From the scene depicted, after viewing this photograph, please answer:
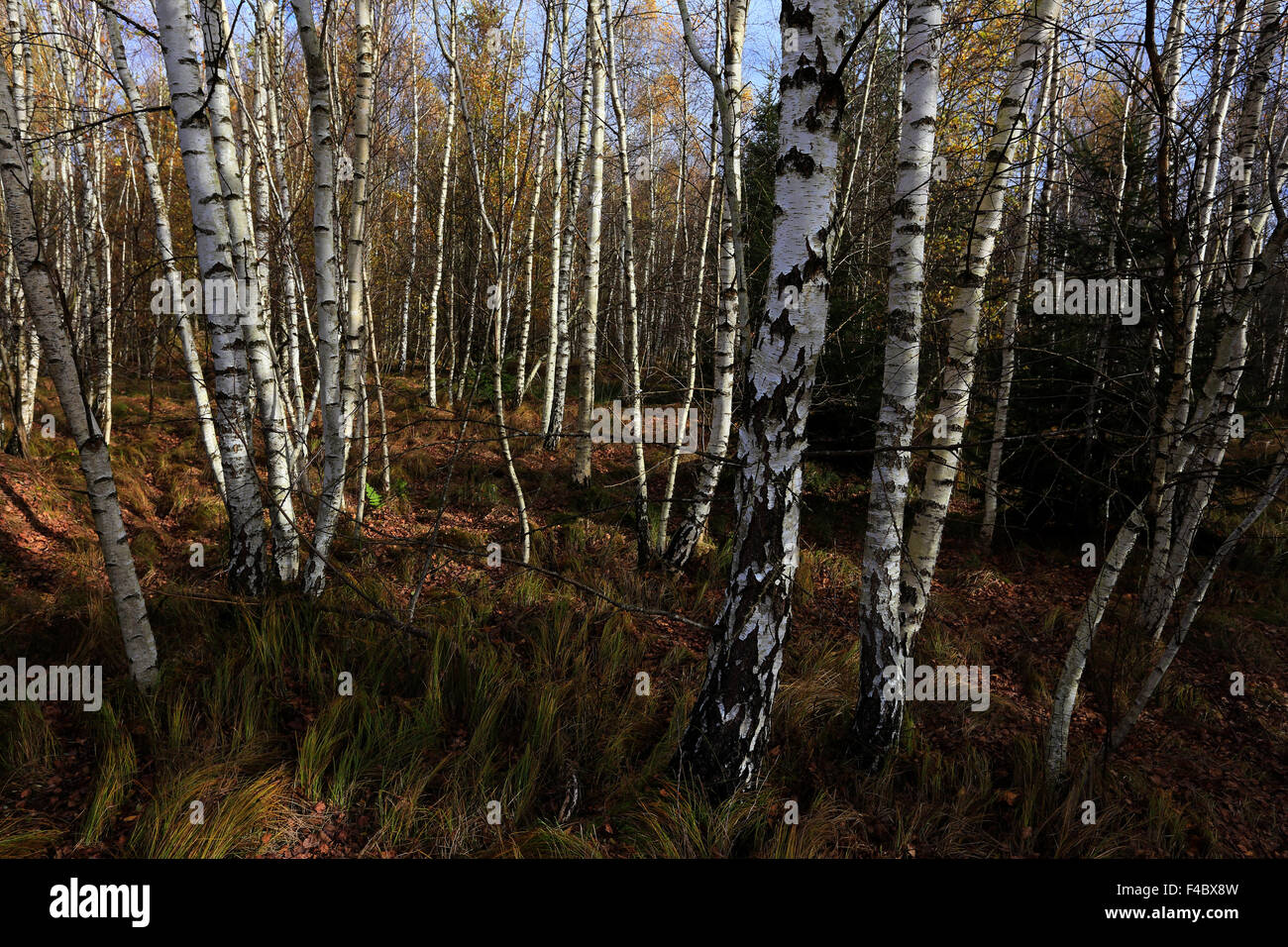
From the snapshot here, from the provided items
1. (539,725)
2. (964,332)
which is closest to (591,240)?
(964,332)

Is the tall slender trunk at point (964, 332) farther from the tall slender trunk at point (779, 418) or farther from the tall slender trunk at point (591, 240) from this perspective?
the tall slender trunk at point (591, 240)

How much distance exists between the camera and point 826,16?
89.7 inches

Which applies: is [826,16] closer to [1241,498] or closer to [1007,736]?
[1007,736]

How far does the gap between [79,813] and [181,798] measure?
436 millimetres

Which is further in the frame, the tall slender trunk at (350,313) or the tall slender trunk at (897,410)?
the tall slender trunk at (350,313)

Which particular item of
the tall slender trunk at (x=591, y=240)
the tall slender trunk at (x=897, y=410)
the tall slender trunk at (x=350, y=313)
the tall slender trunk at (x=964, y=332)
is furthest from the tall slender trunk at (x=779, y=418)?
the tall slender trunk at (x=591, y=240)

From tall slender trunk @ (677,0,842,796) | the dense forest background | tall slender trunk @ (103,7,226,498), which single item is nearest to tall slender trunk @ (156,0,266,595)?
the dense forest background

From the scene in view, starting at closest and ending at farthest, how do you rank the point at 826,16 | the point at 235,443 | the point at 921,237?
the point at 826,16 → the point at 921,237 → the point at 235,443

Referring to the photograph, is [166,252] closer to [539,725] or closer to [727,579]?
[539,725]

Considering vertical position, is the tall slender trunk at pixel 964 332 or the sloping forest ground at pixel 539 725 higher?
the tall slender trunk at pixel 964 332

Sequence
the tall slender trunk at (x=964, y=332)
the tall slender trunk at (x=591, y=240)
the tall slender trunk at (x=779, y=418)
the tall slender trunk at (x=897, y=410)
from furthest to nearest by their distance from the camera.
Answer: the tall slender trunk at (x=591, y=240) < the tall slender trunk at (x=964, y=332) < the tall slender trunk at (x=897, y=410) < the tall slender trunk at (x=779, y=418)

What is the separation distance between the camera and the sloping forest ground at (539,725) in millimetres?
2623

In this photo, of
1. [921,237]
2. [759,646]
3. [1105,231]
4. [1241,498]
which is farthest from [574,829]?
[1241,498]

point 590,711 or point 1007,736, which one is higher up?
point 590,711
